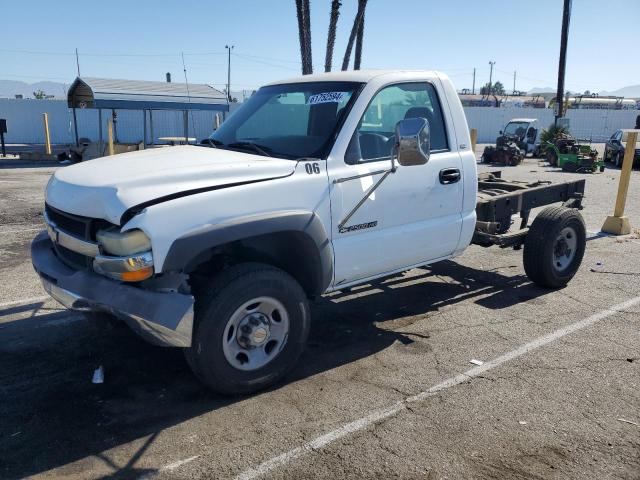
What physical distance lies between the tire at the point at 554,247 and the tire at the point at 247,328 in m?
3.10

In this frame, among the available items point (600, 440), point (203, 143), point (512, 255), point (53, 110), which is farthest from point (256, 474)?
point (53, 110)

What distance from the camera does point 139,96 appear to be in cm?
2117

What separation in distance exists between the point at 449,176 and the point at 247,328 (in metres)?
2.22

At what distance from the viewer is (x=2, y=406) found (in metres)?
3.70

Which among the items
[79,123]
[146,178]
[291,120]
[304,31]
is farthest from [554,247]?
[79,123]

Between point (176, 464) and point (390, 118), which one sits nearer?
point (176, 464)

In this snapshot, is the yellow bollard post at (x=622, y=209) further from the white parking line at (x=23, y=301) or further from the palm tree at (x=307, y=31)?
the palm tree at (x=307, y=31)

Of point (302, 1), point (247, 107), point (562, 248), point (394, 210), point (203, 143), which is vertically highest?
point (302, 1)

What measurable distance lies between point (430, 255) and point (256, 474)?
2542 mm

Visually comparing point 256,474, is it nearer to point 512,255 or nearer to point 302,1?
point 512,255

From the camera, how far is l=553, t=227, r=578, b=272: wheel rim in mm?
6277

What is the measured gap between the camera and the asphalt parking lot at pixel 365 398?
3.18m

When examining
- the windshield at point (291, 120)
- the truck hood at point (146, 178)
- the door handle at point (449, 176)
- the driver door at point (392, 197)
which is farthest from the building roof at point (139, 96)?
the truck hood at point (146, 178)

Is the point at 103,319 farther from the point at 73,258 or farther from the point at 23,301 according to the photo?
the point at 23,301
